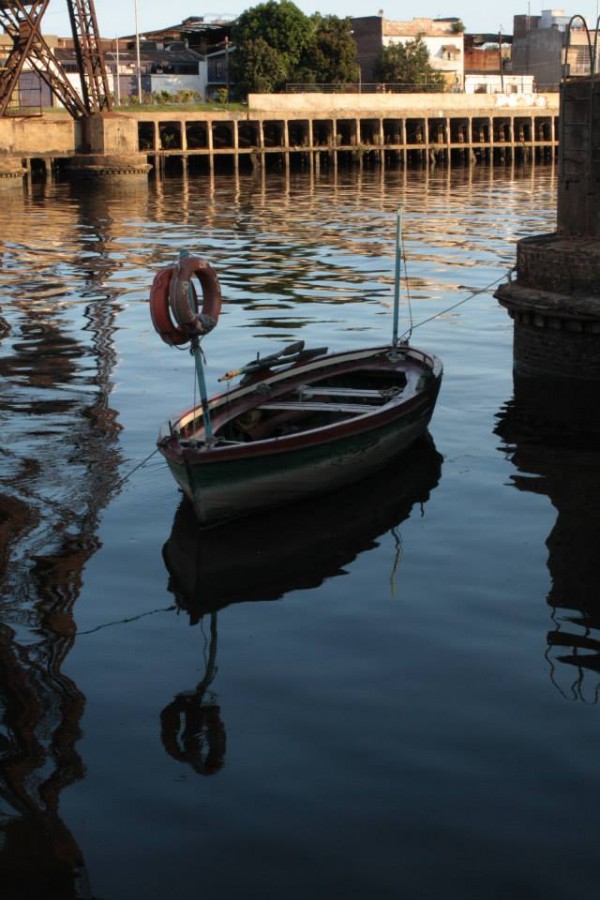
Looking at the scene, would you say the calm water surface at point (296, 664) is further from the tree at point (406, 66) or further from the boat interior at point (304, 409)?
the tree at point (406, 66)

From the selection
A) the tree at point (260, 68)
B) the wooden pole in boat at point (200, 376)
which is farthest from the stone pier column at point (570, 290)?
the tree at point (260, 68)

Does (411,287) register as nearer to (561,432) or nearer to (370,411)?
(561,432)

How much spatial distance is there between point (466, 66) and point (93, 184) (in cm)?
6001

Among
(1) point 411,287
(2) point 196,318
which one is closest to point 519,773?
(2) point 196,318

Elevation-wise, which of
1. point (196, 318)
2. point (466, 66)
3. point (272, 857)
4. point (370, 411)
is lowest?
point (272, 857)

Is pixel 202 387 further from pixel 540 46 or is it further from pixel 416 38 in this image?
pixel 540 46

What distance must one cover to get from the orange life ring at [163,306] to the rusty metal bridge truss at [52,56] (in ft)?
174

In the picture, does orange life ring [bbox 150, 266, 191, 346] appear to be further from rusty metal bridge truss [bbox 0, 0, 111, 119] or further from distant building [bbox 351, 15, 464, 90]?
distant building [bbox 351, 15, 464, 90]

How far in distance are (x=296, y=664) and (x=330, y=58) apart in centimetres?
8325

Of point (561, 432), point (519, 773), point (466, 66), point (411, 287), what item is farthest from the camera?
point (466, 66)

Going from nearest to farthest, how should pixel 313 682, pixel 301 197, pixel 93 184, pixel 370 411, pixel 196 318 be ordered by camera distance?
pixel 313 682, pixel 196 318, pixel 370 411, pixel 301 197, pixel 93 184

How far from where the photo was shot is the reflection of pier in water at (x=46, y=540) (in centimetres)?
768

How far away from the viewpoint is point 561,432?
16.9m

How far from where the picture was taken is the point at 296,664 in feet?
32.7
